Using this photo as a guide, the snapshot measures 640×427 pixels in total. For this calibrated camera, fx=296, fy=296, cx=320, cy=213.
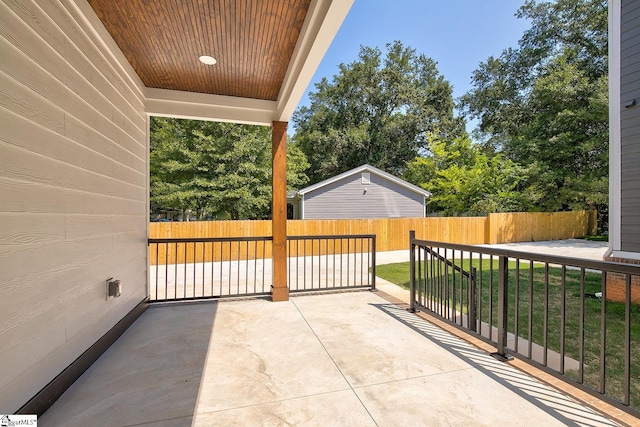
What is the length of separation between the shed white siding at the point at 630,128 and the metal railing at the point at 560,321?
2.63ft

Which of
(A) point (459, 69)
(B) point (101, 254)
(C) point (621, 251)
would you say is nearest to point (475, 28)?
(A) point (459, 69)

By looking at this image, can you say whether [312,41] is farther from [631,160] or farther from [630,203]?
[630,203]

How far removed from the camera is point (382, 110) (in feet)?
72.5

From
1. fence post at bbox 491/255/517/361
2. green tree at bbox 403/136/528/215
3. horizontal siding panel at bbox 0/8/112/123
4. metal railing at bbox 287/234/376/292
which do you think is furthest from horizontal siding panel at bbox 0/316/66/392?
green tree at bbox 403/136/528/215

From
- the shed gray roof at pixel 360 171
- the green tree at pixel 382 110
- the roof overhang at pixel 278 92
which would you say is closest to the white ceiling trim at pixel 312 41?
the roof overhang at pixel 278 92

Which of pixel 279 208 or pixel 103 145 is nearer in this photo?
pixel 103 145

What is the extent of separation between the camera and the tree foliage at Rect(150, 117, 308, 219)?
11.7 metres

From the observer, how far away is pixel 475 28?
56.2ft

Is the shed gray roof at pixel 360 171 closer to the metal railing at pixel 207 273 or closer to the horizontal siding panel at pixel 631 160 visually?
the metal railing at pixel 207 273

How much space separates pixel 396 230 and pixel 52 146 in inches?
421

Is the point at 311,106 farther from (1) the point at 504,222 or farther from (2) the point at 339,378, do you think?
(2) the point at 339,378

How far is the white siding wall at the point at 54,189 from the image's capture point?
155 centimetres

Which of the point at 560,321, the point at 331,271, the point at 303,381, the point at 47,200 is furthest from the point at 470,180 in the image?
the point at 47,200

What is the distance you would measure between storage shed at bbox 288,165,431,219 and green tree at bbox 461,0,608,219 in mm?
6195
